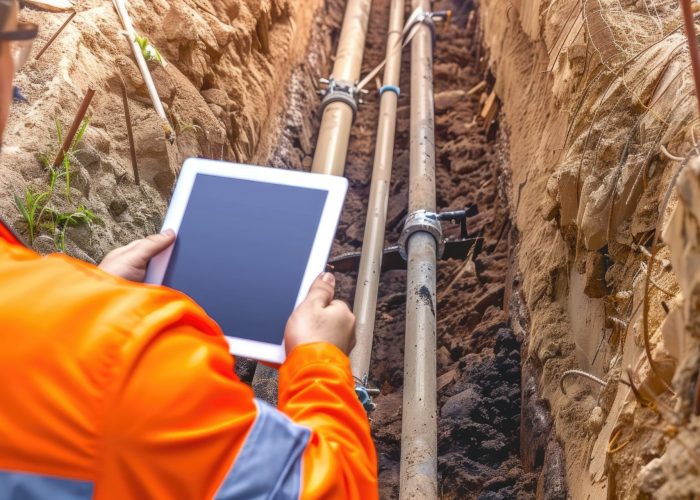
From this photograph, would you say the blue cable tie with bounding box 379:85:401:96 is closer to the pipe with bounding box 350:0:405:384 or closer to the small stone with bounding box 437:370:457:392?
the pipe with bounding box 350:0:405:384

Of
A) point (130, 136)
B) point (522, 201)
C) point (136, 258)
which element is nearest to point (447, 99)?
point (522, 201)

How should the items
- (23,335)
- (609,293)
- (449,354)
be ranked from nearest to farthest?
(23,335) < (609,293) < (449,354)

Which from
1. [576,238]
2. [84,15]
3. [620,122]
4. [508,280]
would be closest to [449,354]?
[508,280]

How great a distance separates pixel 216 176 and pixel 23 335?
658 millimetres

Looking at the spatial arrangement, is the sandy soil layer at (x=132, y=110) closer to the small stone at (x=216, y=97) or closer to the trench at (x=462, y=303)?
the small stone at (x=216, y=97)

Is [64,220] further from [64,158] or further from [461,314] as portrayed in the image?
[461,314]

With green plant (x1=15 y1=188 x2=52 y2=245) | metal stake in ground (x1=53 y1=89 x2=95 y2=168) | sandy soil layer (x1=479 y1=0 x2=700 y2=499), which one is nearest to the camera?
sandy soil layer (x1=479 y1=0 x2=700 y2=499)

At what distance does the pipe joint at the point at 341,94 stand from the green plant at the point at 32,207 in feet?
6.63

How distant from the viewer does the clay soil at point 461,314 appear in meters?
2.07

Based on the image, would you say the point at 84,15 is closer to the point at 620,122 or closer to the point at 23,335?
the point at 620,122

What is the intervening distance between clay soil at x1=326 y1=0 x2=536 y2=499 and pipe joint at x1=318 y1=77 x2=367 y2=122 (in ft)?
0.63

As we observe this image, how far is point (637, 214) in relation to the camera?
5.09ft

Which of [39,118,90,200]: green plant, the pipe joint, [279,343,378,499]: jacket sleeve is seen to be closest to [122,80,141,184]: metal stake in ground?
[39,118,90,200]: green plant

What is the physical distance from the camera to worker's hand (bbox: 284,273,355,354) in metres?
1.15
